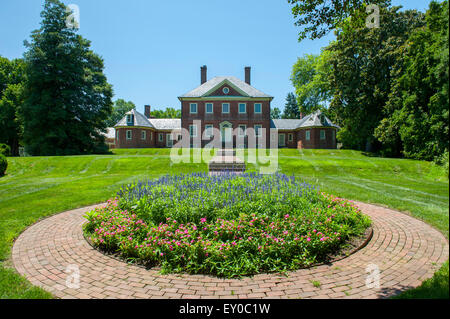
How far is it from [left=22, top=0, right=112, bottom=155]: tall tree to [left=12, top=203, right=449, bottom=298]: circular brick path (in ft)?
85.0

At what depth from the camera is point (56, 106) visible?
83.6 feet

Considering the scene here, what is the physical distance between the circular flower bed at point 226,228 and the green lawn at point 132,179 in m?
1.33

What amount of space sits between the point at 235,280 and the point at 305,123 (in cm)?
3559

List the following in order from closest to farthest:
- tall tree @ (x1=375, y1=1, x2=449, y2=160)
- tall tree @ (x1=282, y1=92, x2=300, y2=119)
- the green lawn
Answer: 1. the green lawn
2. tall tree @ (x1=375, y1=1, x2=449, y2=160)
3. tall tree @ (x1=282, y1=92, x2=300, y2=119)

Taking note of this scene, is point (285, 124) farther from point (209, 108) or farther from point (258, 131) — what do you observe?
Result: point (209, 108)

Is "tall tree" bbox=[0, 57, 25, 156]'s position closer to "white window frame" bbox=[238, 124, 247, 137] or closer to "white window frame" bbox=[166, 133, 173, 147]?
"white window frame" bbox=[166, 133, 173, 147]

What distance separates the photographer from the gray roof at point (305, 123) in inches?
1341

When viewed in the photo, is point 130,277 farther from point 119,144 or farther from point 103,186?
point 119,144

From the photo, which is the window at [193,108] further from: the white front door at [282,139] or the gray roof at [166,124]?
the white front door at [282,139]

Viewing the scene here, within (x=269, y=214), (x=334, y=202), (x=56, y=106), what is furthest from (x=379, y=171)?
(x=56, y=106)

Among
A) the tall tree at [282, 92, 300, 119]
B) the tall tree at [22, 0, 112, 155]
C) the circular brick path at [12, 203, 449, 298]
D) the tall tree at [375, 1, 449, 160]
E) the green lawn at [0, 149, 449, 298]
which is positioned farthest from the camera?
the tall tree at [282, 92, 300, 119]

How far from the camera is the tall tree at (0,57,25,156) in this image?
3020cm

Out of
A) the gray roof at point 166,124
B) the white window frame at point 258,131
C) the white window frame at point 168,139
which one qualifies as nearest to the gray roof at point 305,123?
the white window frame at point 258,131

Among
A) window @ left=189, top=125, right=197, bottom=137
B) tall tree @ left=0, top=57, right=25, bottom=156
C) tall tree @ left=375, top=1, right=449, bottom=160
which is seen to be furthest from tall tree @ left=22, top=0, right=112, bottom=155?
tall tree @ left=375, top=1, right=449, bottom=160
